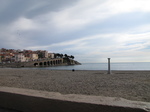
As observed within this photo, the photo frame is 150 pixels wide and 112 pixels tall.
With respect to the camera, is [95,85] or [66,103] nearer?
[66,103]

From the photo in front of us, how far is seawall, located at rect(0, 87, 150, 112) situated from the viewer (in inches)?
76.9

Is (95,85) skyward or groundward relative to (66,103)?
groundward

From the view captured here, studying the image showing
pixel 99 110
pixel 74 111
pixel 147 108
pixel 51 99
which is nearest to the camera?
pixel 147 108

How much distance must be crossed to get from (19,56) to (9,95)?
122833mm

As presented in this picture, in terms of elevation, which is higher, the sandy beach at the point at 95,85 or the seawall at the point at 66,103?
the seawall at the point at 66,103

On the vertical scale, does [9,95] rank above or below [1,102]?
above

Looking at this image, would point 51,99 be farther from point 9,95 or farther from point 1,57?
point 1,57

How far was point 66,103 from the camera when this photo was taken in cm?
219

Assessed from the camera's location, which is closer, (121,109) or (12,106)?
(121,109)

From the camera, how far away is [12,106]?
2645 millimetres

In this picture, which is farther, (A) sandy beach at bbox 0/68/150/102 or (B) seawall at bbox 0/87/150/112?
(A) sandy beach at bbox 0/68/150/102

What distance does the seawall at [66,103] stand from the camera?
1.95 metres

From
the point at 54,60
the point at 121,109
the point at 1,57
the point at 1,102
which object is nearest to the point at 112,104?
the point at 121,109

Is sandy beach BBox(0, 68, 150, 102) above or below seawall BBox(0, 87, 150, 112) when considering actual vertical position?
below
